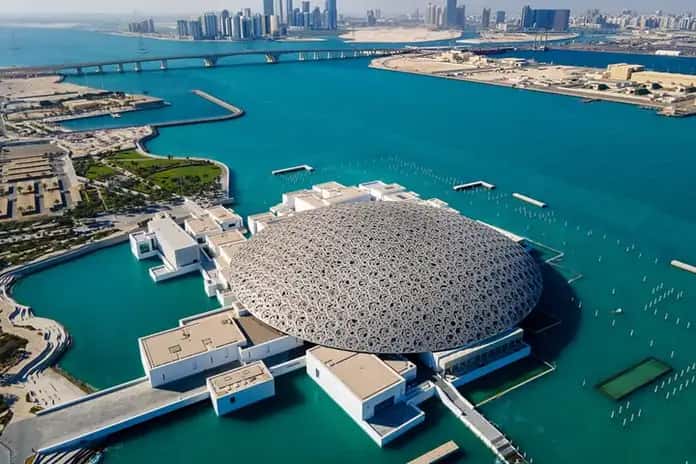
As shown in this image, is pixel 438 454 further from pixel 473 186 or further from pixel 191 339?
pixel 473 186

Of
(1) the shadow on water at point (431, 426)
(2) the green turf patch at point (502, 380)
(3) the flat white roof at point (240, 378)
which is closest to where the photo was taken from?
(1) the shadow on water at point (431, 426)

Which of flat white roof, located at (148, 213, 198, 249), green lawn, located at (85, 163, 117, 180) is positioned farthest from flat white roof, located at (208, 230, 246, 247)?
green lawn, located at (85, 163, 117, 180)

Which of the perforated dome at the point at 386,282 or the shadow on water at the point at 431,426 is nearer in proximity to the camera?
the shadow on water at the point at 431,426

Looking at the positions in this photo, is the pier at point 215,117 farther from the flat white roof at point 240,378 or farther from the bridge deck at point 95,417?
the flat white roof at point 240,378

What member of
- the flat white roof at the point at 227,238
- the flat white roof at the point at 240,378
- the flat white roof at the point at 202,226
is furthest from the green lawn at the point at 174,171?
the flat white roof at the point at 240,378

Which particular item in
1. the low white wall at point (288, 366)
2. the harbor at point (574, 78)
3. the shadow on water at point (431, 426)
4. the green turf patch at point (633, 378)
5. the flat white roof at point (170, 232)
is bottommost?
the shadow on water at point (431, 426)

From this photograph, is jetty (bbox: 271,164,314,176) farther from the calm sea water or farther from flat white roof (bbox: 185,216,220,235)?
flat white roof (bbox: 185,216,220,235)

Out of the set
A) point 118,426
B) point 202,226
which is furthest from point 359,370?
point 202,226
